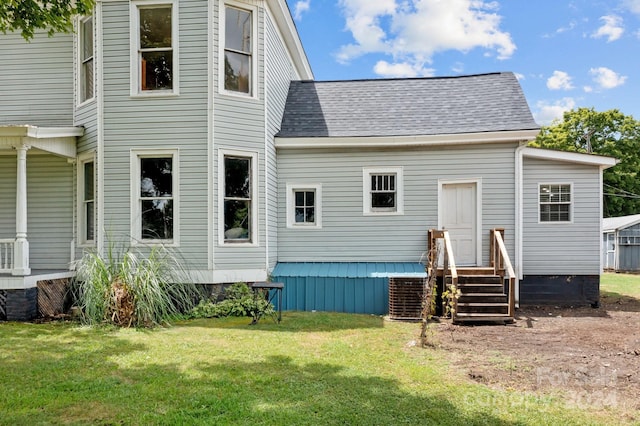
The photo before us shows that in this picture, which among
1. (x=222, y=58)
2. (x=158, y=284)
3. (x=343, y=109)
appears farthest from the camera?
(x=343, y=109)

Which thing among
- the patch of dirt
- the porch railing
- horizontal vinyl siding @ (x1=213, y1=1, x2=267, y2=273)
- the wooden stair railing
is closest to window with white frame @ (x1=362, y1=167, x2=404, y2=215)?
the wooden stair railing

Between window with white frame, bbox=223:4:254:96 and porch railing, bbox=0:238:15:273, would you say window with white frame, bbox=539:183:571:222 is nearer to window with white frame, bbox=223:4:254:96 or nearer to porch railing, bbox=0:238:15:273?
window with white frame, bbox=223:4:254:96

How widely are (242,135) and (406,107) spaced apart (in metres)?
4.39

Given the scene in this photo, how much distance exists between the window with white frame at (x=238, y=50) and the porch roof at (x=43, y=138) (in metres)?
3.21

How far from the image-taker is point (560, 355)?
539 centimetres

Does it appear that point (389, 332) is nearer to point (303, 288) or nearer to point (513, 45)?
point (303, 288)

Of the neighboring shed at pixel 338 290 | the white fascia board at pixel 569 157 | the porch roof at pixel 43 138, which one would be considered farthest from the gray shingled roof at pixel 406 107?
the porch roof at pixel 43 138

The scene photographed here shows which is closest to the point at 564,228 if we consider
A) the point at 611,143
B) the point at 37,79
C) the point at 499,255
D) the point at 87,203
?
the point at 499,255

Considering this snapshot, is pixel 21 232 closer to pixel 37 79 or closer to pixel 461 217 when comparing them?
pixel 37 79

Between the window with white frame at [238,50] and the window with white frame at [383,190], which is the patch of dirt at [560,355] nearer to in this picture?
the window with white frame at [383,190]

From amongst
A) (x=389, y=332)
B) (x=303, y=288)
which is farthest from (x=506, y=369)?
(x=303, y=288)

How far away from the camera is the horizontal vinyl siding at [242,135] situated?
805 cm

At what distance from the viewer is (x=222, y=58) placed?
320 inches

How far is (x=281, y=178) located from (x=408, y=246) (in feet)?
10.7
